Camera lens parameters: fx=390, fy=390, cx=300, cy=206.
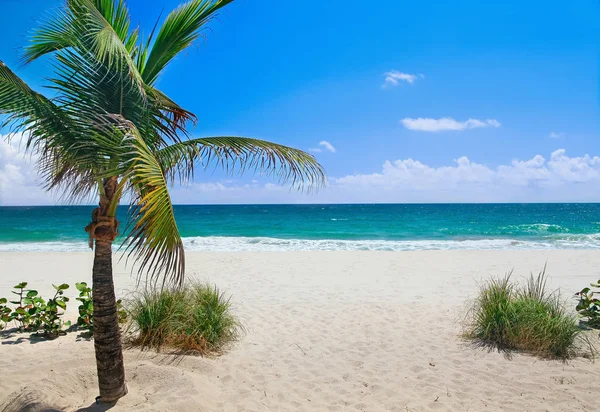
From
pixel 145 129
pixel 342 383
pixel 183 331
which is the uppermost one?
pixel 145 129

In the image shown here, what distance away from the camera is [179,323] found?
5.34 metres

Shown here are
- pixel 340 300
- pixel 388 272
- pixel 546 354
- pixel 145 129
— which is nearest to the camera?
pixel 145 129


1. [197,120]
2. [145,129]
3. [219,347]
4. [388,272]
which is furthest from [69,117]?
[388,272]

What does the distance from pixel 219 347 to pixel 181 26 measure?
4.11 meters

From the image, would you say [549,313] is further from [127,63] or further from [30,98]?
[30,98]

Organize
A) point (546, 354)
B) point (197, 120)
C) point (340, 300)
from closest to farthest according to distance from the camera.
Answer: point (197, 120) → point (546, 354) → point (340, 300)

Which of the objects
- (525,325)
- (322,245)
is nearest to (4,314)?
(525,325)

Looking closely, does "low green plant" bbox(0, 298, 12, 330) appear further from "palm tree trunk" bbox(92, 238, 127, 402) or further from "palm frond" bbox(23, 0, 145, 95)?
"palm frond" bbox(23, 0, 145, 95)

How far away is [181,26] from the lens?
391 centimetres

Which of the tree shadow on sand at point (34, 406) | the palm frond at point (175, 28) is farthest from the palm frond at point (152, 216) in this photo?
the tree shadow on sand at point (34, 406)

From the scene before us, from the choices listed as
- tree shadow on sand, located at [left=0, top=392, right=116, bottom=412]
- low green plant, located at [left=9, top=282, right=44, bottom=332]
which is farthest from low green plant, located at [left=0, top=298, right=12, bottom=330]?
tree shadow on sand, located at [left=0, top=392, right=116, bottom=412]

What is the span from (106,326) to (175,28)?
2978 millimetres

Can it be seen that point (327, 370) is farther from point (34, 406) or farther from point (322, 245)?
point (322, 245)

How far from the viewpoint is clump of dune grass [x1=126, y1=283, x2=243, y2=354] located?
5.29 meters
